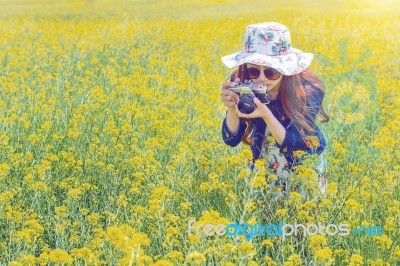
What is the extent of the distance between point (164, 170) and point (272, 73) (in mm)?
904

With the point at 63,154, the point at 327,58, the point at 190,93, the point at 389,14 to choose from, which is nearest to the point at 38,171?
the point at 63,154

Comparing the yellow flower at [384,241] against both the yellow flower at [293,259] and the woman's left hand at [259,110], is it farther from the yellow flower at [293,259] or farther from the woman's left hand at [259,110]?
the woman's left hand at [259,110]

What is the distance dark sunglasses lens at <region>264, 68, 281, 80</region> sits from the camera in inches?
142

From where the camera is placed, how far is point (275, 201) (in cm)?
356

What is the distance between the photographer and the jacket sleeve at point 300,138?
3537 millimetres

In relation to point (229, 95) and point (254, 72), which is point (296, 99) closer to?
point (254, 72)

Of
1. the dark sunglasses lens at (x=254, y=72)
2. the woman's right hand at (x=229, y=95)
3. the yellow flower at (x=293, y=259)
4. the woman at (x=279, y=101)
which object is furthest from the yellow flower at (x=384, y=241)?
the dark sunglasses lens at (x=254, y=72)

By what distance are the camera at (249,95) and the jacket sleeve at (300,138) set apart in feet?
0.80

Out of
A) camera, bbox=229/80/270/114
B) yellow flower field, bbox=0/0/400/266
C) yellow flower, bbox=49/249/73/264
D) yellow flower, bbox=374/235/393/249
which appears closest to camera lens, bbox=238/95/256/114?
camera, bbox=229/80/270/114

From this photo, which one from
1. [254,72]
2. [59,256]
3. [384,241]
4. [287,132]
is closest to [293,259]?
[384,241]

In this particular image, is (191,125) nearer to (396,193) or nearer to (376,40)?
(396,193)

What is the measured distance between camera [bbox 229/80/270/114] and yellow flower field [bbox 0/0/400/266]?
0.20m

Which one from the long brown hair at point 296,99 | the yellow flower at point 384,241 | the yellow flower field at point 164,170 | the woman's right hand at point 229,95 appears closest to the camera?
the yellow flower at point 384,241

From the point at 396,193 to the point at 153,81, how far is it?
152 inches
